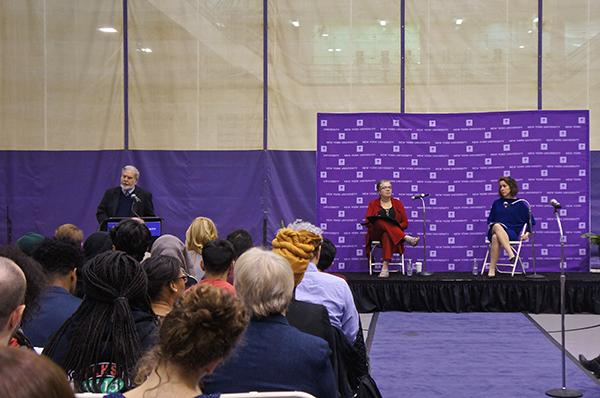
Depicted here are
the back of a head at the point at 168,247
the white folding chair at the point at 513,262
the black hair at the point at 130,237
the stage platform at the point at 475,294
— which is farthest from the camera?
the white folding chair at the point at 513,262

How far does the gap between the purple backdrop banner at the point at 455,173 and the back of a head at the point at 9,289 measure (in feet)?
25.9

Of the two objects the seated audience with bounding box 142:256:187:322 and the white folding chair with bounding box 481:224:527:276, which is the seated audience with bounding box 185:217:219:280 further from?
the white folding chair with bounding box 481:224:527:276

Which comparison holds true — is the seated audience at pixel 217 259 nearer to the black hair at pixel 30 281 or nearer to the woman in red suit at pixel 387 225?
the black hair at pixel 30 281

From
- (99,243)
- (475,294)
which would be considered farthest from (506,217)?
(99,243)

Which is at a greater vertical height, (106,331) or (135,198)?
(135,198)

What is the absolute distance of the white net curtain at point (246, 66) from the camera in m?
11.1

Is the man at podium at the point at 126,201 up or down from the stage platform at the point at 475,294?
up

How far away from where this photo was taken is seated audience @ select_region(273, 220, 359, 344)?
Answer: 147 inches

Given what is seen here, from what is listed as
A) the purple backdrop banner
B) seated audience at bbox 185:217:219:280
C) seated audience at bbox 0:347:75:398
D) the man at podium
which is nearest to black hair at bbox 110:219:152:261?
seated audience at bbox 185:217:219:280

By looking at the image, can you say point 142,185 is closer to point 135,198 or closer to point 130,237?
point 135,198

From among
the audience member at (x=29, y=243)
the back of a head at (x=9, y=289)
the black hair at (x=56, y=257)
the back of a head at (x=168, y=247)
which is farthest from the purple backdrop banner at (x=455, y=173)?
the back of a head at (x=9, y=289)

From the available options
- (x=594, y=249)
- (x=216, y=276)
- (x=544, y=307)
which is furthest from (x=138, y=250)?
(x=594, y=249)

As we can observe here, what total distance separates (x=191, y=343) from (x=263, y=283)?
873mm

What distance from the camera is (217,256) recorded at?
4008 millimetres
